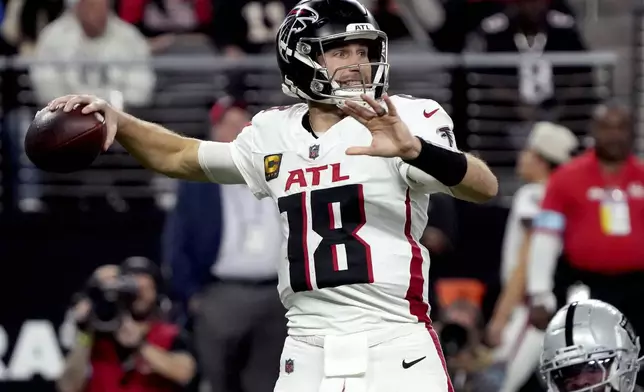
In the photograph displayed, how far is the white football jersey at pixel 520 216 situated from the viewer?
893 centimetres

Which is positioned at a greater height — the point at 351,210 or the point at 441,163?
the point at 441,163

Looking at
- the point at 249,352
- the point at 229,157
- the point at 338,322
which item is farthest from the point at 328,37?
the point at 249,352

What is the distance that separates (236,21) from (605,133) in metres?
2.66

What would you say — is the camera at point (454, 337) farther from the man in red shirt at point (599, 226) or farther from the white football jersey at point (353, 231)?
the white football jersey at point (353, 231)

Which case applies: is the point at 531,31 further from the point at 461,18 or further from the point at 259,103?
the point at 259,103

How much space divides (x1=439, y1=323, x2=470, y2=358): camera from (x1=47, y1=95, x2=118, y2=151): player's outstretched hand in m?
3.86

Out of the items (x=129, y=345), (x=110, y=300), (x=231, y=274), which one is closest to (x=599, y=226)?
→ (x=231, y=274)

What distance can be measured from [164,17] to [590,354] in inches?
229

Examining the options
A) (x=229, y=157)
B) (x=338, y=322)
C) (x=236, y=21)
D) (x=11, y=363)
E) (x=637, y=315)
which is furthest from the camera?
(x=236, y=21)

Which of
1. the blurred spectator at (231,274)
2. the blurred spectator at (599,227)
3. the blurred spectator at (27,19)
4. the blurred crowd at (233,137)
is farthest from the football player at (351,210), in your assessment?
the blurred spectator at (27,19)

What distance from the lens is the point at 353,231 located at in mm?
4637

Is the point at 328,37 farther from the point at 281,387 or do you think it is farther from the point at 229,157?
the point at 281,387

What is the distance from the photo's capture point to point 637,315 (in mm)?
8234

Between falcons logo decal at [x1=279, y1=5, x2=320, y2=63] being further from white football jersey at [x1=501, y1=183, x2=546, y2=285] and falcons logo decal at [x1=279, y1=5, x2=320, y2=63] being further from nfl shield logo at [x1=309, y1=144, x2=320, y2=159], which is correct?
white football jersey at [x1=501, y1=183, x2=546, y2=285]
